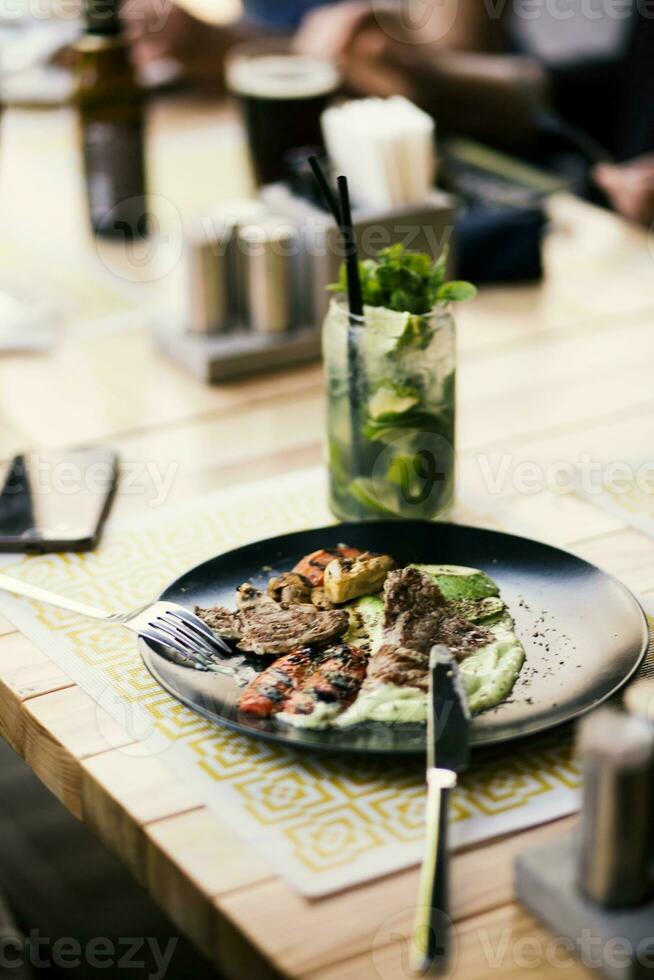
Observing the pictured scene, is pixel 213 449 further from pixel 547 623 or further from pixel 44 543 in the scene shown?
pixel 547 623

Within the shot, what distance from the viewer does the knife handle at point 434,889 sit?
2.13 feet

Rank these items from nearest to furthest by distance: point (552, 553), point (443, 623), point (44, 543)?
point (443, 623)
point (552, 553)
point (44, 543)

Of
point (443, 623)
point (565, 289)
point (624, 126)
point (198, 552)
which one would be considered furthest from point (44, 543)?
point (624, 126)

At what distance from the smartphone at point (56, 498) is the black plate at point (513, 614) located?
18 centimetres

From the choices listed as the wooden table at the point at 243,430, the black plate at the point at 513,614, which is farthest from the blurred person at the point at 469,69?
the black plate at the point at 513,614

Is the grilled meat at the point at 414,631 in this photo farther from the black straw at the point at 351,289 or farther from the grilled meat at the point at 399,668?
the black straw at the point at 351,289

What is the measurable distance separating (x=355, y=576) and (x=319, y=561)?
50 millimetres

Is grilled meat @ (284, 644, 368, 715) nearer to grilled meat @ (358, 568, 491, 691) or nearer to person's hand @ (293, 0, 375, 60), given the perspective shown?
grilled meat @ (358, 568, 491, 691)

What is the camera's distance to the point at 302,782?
82 centimetres

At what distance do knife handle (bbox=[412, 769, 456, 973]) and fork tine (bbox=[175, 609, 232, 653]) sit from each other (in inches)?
8.1

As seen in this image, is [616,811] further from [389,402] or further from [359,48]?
[359,48]

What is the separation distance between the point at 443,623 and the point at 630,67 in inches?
105

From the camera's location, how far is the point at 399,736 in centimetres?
81

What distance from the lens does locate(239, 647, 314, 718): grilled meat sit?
0.83 meters
